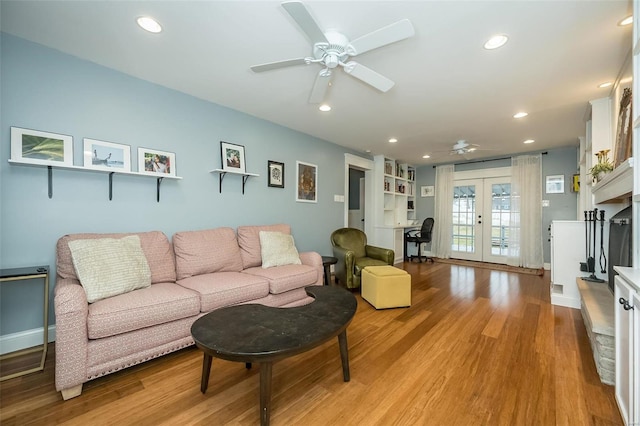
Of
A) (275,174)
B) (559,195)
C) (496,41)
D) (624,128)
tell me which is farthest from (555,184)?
(275,174)

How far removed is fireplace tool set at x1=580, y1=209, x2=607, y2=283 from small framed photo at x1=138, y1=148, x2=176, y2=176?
14.4 feet

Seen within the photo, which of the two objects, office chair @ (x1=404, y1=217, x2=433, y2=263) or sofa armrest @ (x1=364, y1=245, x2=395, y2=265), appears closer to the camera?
sofa armrest @ (x1=364, y1=245, x2=395, y2=265)

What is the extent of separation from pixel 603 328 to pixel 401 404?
1.48m

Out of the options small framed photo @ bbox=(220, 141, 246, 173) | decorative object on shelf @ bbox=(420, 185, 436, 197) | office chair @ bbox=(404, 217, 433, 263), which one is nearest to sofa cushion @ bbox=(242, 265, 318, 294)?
small framed photo @ bbox=(220, 141, 246, 173)

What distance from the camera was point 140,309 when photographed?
1741 millimetres

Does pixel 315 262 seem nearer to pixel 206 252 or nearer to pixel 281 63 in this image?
pixel 206 252

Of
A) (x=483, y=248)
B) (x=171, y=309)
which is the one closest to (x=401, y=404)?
(x=171, y=309)

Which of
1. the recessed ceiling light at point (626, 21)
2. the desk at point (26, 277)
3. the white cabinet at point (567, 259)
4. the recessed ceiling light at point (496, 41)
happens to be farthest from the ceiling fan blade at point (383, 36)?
the white cabinet at point (567, 259)

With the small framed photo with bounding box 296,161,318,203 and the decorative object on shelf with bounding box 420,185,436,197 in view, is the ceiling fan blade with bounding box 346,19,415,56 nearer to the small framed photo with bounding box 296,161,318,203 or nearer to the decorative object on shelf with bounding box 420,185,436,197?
the small framed photo with bounding box 296,161,318,203

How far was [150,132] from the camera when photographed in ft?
8.52

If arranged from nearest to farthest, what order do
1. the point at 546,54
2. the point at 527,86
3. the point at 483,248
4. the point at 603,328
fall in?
the point at 603,328, the point at 546,54, the point at 527,86, the point at 483,248

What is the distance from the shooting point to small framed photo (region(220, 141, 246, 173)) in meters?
3.12

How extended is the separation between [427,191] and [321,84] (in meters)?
5.41

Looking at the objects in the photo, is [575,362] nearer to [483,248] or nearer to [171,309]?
[171,309]
